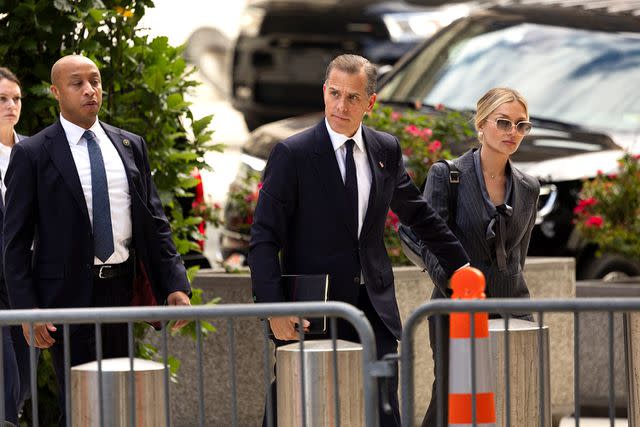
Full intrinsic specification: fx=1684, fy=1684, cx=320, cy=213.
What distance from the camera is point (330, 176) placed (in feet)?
22.6

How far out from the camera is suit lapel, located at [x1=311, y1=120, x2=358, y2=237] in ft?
22.5

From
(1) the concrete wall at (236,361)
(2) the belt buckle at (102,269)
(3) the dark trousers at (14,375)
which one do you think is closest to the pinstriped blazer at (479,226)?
(2) the belt buckle at (102,269)

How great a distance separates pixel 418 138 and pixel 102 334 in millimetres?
3821

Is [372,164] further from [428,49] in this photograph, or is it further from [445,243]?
[428,49]

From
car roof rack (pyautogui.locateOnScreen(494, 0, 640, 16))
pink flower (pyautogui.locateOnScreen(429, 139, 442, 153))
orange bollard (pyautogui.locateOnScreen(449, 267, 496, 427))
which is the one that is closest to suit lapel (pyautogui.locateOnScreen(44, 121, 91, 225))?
orange bollard (pyautogui.locateOnScreen(449, 267, 496, 427))

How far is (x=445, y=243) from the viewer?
23.3 ft

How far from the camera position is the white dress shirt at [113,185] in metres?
6.90

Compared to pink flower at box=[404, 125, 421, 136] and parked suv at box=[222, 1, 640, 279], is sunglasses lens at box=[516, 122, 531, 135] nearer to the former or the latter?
pink flower at box=[404, 125, 421, 136]

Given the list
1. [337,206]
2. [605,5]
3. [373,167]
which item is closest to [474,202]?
[373,167]

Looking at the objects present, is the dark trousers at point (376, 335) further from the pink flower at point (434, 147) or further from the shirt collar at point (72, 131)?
the pink flower at point (434, 147)

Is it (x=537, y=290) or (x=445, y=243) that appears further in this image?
(x=537, y=290)

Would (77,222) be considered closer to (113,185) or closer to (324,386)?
(113,185)

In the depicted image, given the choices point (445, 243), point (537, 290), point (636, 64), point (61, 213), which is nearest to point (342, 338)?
point (445, 243)

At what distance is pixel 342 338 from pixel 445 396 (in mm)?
650
